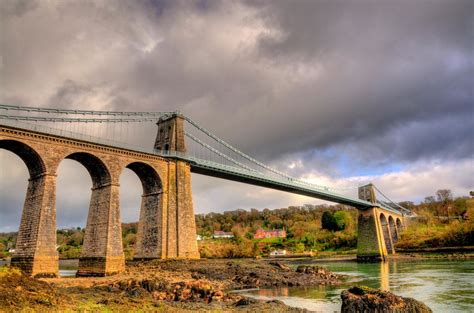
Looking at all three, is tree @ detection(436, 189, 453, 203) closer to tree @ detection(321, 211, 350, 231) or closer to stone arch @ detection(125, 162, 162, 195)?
tree @ detection(321, 211, 350, 231)

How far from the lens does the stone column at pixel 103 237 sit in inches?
1011

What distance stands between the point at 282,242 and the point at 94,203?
63.5m

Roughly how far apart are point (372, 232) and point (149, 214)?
135 ft

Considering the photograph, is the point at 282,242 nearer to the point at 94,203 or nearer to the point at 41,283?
the point at 94,203

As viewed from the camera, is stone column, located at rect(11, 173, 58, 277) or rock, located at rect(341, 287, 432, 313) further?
stone column, located at rect(11, 173, 58, 277)

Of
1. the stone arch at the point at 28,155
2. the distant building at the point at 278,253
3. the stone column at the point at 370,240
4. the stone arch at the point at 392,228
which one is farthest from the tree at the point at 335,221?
the stone arch at the point at 28,155

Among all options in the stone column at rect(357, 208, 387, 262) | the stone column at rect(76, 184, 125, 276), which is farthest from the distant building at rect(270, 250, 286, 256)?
the stone column at rect(76, 184, 125, 276)

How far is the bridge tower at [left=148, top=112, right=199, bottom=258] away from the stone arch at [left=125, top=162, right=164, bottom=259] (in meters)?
0.18

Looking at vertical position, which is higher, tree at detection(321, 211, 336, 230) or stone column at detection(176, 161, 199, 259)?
tree at detection(321, 211, 336, 230)

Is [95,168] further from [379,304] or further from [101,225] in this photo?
[379,304]

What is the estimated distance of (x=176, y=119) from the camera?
35938mm

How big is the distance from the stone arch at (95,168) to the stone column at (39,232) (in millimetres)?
3397

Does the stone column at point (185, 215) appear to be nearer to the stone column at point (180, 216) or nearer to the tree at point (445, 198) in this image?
the stone column at point (180, 216)

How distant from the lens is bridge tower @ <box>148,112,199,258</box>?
1249 inches
